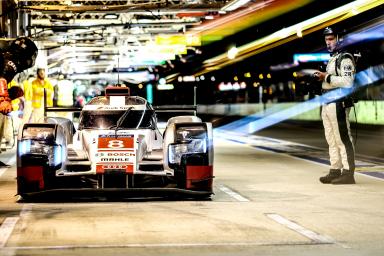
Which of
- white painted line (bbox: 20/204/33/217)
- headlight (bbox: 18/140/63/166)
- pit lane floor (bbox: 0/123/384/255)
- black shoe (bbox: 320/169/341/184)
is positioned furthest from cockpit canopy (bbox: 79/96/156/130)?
black shoe (bbox: 320/169/341/184)

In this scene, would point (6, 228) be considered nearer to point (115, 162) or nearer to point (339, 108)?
point (115, 162)

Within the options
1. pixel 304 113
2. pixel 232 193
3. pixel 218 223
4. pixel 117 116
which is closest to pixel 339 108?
pixel 232 193

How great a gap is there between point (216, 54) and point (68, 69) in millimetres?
29427

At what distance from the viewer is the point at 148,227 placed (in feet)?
29.5

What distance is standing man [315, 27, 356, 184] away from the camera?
535 inches

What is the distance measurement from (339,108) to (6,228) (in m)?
6.67

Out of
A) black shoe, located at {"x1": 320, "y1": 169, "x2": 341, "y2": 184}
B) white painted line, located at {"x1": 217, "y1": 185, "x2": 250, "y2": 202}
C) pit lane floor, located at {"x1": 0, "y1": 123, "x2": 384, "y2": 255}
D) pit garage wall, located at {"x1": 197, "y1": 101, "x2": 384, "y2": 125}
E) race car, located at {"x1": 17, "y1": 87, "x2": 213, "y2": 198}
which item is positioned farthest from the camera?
pit garage wall, located at {"x1": 197, "y1": 101, "x2": 384, "y2": 125}

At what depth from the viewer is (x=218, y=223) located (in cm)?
929

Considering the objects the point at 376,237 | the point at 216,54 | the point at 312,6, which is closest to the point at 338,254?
the point at 376,237

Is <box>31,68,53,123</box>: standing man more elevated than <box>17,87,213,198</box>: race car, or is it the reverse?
<box>31,68,53,123</box>: standing man

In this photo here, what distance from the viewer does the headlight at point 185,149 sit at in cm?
1120

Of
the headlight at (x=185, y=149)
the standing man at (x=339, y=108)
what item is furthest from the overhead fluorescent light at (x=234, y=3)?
the headlight at (x=185, y=149)

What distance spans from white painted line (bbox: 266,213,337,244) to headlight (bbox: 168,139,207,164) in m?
1.64

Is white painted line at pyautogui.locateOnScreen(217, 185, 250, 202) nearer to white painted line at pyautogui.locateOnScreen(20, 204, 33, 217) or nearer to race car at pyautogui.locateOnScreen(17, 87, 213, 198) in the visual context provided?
race car at pyautogui.locateOnScreen(17, 87, 213, 198)
